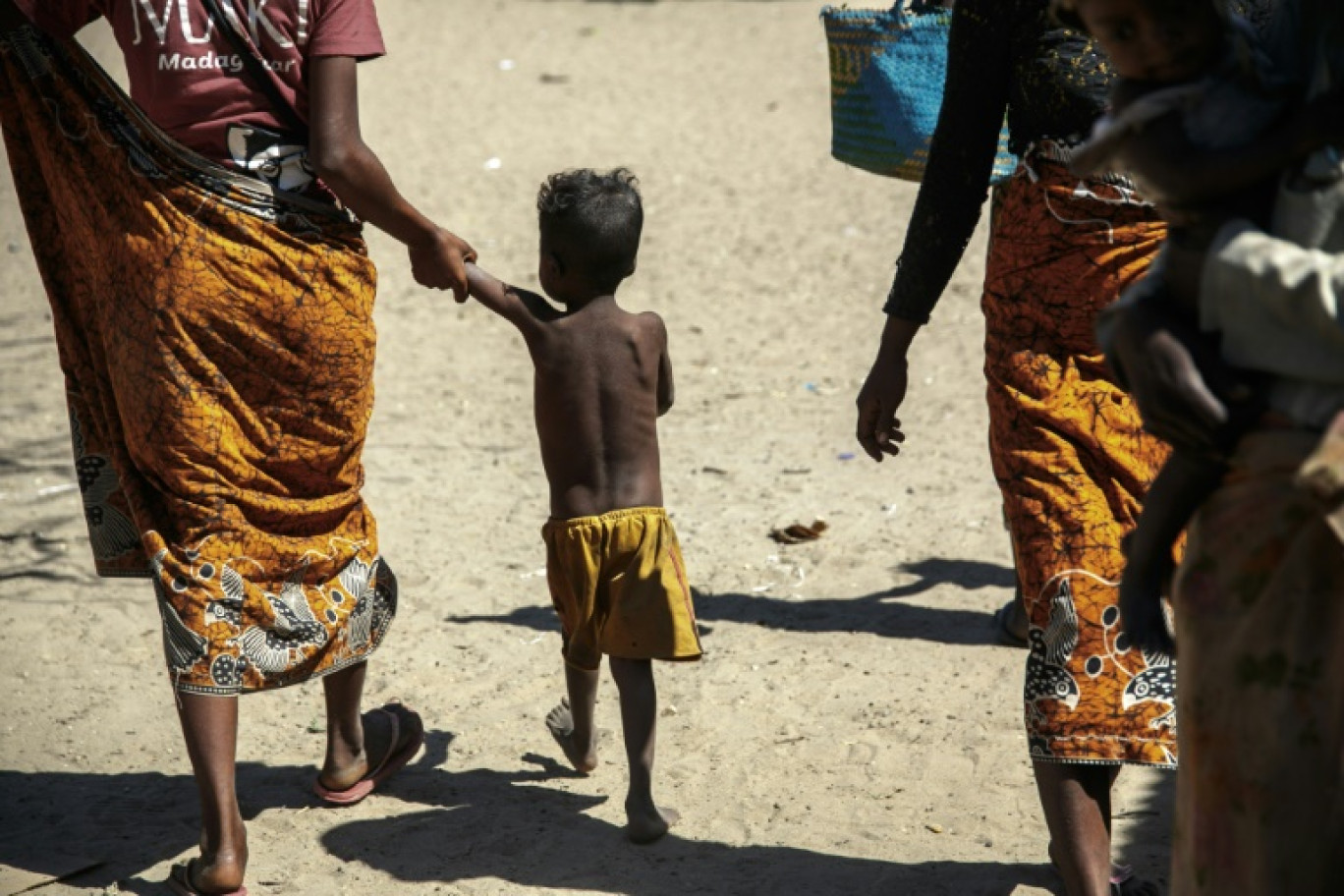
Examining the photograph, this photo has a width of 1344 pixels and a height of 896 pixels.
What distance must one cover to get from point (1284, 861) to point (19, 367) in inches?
266

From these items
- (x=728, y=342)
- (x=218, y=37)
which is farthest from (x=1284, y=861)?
(x=728, y=342)

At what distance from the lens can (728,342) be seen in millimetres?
7809

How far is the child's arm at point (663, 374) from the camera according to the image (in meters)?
3.77

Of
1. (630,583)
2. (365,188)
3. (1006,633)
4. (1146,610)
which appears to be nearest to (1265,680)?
(1146,610)

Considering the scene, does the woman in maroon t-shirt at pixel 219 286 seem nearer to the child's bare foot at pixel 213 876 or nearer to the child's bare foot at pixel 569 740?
the child's bare foot at pixel 213 876

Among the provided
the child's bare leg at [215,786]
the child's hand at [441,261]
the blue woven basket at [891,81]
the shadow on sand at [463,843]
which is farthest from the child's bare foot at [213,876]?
the blue woven basket at [891,81]

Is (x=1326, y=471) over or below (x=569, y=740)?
over

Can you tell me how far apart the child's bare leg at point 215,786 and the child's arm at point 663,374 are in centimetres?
115

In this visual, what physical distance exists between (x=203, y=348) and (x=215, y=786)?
911 millimetres

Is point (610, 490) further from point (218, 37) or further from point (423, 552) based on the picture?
point (423, 552)

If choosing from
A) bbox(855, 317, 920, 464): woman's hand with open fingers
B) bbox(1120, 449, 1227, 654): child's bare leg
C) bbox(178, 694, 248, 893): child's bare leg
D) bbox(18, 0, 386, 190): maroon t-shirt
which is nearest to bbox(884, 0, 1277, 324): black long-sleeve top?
A: bbox(855, 317, 920, 464): woman's hand with open fingers

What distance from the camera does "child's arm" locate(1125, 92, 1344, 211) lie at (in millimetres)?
1843

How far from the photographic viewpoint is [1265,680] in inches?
76.8

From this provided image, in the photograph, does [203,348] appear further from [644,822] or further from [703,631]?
[703,631]
